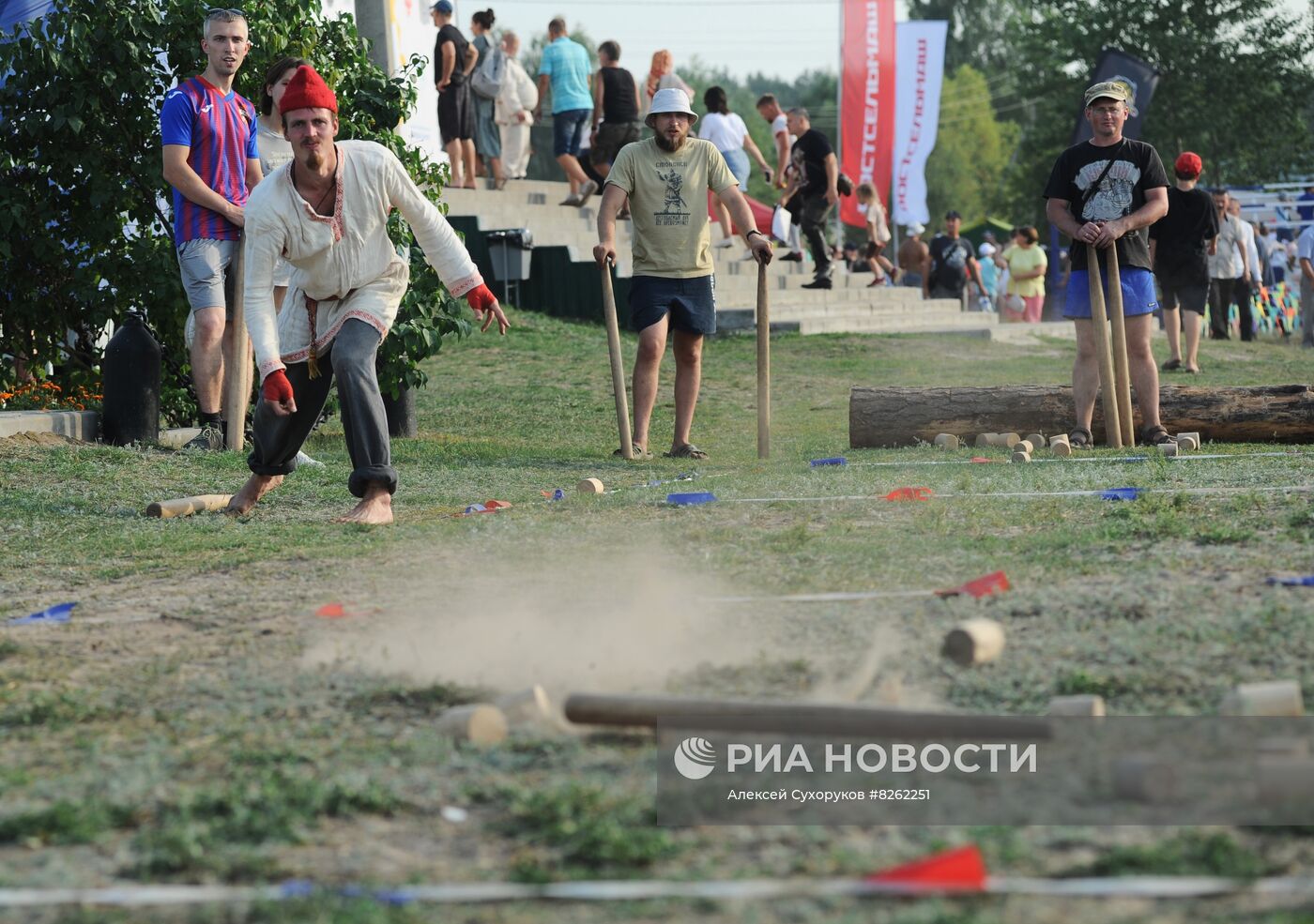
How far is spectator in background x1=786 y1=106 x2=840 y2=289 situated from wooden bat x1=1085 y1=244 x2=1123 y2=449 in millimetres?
8954

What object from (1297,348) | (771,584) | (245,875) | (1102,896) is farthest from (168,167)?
(1297,348)

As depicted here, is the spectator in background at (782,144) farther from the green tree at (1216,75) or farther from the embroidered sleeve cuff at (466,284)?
the green tree at (1216,75)

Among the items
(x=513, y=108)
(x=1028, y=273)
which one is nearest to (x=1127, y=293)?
(x=513, y=108)

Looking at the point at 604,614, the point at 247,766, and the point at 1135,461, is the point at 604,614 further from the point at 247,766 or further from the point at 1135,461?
the point at 1135,461

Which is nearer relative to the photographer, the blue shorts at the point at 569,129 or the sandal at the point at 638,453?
the sandal at the point at 638,453

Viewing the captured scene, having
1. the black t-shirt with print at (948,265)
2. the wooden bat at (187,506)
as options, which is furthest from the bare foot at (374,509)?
the black t-shirt with print at (948,265)

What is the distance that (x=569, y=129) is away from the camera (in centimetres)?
1838

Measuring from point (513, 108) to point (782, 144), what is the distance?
331 cm

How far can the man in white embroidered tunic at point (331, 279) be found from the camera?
6.18 meters

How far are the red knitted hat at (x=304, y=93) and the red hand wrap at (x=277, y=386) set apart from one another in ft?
3.33

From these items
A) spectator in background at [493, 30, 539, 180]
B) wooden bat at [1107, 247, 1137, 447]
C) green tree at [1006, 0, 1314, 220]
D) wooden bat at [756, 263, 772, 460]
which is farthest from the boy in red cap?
green tree at [1006, 0, 1314, 220]

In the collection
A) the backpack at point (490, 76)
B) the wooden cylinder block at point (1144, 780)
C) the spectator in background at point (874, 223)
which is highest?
the backpack at point (490, 76)

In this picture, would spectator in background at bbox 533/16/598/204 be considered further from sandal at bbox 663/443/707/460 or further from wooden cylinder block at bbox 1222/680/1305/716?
wooden cylinder block at bbox 1222/680/1305/716

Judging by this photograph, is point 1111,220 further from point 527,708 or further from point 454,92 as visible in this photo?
point 454,92
